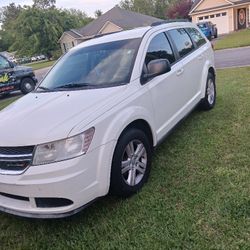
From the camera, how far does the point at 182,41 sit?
5477mm

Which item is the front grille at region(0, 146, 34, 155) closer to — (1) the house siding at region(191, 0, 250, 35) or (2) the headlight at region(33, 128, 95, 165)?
(2) the headlight at region(33, 128, 95, 165)

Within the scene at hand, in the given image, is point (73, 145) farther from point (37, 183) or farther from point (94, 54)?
point (94, 54)

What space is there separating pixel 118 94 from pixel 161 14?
268ft

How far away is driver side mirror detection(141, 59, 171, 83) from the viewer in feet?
13.1

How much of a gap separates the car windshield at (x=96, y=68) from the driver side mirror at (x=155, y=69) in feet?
0.67

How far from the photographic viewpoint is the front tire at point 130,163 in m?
3.41

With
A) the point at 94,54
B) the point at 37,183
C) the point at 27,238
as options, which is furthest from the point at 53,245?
the point at 94,54

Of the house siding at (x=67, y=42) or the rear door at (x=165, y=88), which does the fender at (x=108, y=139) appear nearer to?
the rear door at (x=165, y=88)

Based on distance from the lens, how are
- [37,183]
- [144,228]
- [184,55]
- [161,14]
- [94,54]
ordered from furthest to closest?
[161,14]
[184,55]
[94,54]
[144,228]
[37,183]

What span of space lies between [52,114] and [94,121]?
513 mm

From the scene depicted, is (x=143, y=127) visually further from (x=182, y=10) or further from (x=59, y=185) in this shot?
(x=182, y=10)

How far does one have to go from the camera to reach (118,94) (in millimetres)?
3652

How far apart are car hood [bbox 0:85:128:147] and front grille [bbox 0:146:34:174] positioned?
6 cm

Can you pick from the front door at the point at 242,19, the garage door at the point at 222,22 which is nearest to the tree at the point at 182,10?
the garage door at the point at 222,22
